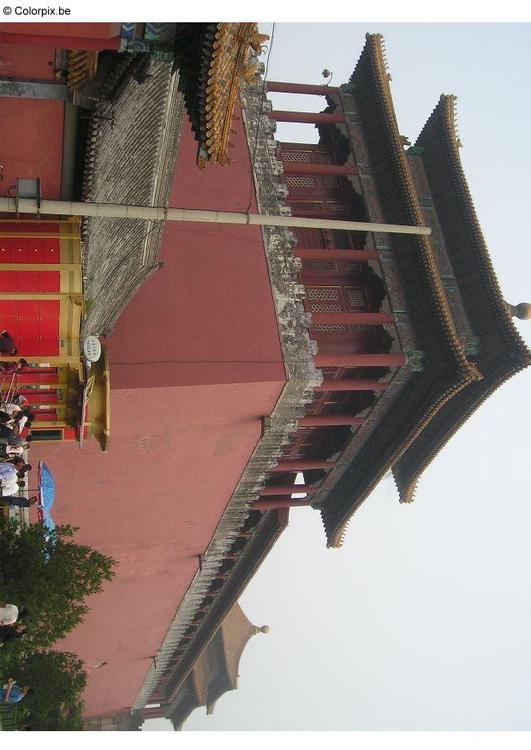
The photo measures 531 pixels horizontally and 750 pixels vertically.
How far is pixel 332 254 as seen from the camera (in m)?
15.6

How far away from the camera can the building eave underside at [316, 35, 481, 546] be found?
48.3ft

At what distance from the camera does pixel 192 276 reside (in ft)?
45.5

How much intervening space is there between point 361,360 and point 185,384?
4.30 metres

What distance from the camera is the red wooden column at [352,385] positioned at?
51.5ft

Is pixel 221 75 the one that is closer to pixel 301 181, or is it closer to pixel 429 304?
pixel 429 304

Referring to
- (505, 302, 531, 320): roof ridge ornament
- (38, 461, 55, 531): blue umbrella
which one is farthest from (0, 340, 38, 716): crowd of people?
(505, 302, 531, 320): roof ridge ornament

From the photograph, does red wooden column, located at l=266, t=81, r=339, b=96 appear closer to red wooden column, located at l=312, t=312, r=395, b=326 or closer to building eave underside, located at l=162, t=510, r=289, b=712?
red wooden column, located at l=312, t=312, r=395, b=326

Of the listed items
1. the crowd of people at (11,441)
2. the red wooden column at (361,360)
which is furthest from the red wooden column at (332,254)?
the crowd of people at (11,441)

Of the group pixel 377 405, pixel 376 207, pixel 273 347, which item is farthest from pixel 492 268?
pixel 273 347

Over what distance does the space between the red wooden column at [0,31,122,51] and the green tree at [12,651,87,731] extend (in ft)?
39.1

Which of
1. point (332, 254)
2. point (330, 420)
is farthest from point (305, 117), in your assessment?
point (330, 420)

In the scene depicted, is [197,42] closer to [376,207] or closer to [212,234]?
[212,234]

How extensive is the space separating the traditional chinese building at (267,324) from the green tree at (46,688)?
3116mm

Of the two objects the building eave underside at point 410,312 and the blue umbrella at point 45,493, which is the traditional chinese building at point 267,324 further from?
the blue umbrella at point 45,493
